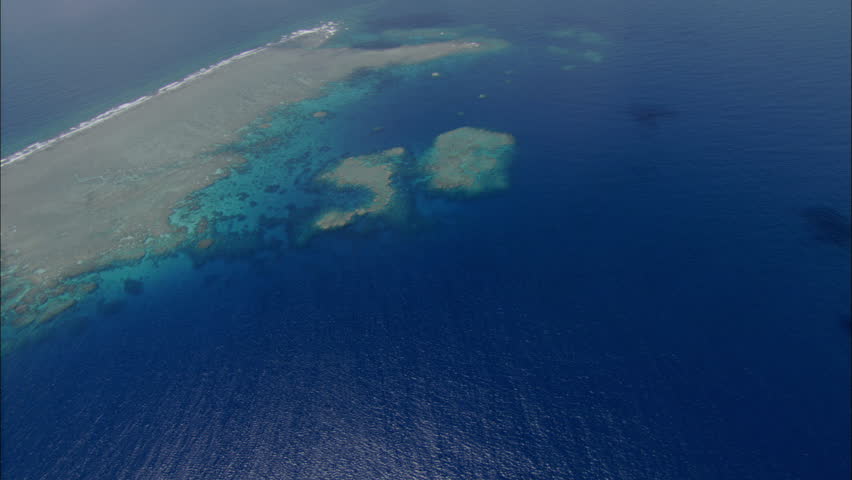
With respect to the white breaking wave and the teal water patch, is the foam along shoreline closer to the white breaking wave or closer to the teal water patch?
the white breaking wave

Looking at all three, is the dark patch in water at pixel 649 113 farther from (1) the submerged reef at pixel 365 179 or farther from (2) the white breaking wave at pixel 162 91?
(2) the white breaking wave at pixel 162 91

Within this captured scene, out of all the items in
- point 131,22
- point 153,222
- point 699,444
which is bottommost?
point 699,444

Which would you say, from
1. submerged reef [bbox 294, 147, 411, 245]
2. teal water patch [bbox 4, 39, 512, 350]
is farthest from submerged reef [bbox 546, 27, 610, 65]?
submerged reef [bbox 294, 147, 411, 245]

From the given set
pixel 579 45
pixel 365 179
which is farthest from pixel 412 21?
pixel 365 179

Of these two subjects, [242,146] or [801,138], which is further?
[242,146]

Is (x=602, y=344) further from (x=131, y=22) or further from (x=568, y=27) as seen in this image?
(x=131, y=22)

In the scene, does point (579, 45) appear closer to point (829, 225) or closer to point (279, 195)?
point (829, 225)

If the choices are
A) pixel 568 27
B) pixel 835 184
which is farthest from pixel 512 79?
pixel 835 184
